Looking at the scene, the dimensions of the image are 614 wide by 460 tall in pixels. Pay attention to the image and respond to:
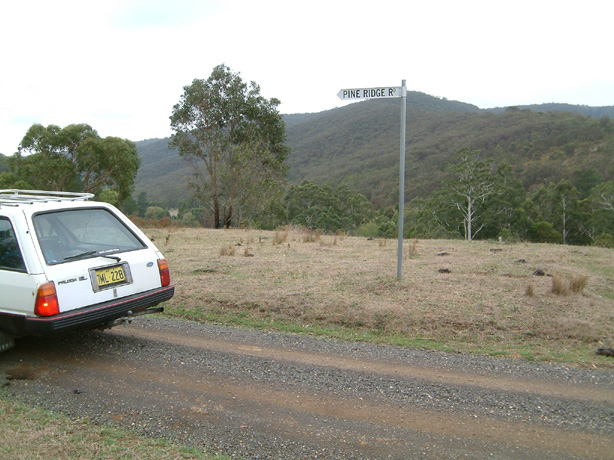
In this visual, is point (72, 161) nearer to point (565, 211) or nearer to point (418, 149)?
point (565, 211)

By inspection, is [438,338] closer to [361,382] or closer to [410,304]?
[410,304]

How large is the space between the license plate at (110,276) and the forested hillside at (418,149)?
70.9 meters

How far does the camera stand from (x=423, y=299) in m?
7.30

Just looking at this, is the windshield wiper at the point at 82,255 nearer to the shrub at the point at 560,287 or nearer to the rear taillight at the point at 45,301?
the rear taillight at the point at 45,301

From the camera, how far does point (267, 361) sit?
197 inches

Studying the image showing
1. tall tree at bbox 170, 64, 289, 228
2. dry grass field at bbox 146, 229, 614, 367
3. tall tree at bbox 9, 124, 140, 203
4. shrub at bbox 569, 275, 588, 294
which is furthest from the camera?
tall tree at bbox 9, 124, 140, 203

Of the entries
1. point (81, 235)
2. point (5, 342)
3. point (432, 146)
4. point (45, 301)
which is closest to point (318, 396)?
point (45, 301)

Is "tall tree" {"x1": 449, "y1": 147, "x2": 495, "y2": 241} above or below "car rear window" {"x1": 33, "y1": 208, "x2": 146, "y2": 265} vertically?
above

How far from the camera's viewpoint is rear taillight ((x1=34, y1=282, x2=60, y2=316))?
4348mm

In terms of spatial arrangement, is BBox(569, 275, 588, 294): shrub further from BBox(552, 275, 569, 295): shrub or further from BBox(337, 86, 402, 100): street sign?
BBox(337, 86, 402, 100): street sign

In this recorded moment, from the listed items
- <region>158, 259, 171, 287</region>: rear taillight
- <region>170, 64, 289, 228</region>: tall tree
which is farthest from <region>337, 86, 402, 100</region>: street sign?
<region>170, 64, 289, 228</region>: tall tree

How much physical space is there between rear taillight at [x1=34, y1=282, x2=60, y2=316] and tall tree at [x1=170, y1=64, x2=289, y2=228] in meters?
23.4

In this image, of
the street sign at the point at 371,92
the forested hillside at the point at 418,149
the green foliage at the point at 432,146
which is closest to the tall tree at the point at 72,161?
the street sign at the point at 371,92

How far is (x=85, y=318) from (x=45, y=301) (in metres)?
0.41
